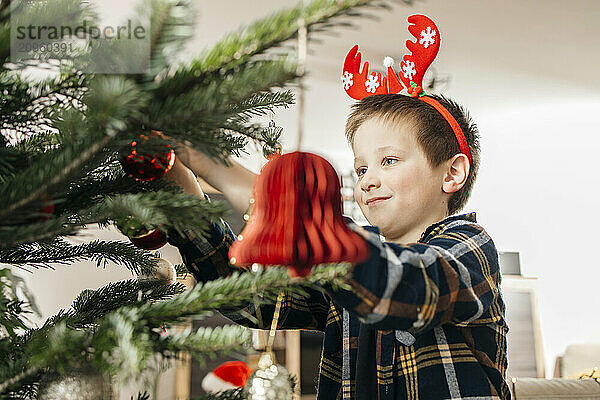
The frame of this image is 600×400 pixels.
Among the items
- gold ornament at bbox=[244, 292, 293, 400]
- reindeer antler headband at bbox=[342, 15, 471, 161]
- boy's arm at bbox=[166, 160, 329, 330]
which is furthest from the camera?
reindeer antler headband at bbox=[342, 15, 471, 161]

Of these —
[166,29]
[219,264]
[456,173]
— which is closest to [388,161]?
[456,173]

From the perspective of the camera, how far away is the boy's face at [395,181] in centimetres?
75

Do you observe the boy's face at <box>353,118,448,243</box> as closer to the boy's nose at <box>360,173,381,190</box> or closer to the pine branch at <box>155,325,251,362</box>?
the boy's nose at <box>360,173,381,190</box>

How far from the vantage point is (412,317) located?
1.50 feet

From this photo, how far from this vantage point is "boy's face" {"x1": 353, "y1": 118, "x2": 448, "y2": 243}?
75 cm

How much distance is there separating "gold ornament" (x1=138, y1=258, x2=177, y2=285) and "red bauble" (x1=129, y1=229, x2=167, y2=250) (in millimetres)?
40

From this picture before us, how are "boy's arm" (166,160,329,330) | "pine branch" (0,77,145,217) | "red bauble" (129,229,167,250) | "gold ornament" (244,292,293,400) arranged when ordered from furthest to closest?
"boy's arm" (166,160,329,330), "red bauble" (129,229,167,250), "gold ornament" (244,292,293,400), "pine branch" (0,77,145,217)

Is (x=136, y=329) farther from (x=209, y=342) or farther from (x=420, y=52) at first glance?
(x=420, y=52)

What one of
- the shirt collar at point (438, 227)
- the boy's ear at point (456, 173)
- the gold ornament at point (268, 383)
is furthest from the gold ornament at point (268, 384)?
the boy's ear at point (456, 173)

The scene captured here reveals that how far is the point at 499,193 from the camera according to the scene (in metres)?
4.45

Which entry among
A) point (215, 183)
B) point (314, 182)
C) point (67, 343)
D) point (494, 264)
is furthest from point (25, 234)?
point (494, 264)

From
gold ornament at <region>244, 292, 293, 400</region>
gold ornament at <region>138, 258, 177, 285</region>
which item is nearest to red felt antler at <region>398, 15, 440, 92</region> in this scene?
gold ornament at <region>138, 258, 177, 285</region>

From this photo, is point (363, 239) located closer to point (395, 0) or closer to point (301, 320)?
point (395, 0)

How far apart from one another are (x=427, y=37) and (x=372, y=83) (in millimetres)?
115
